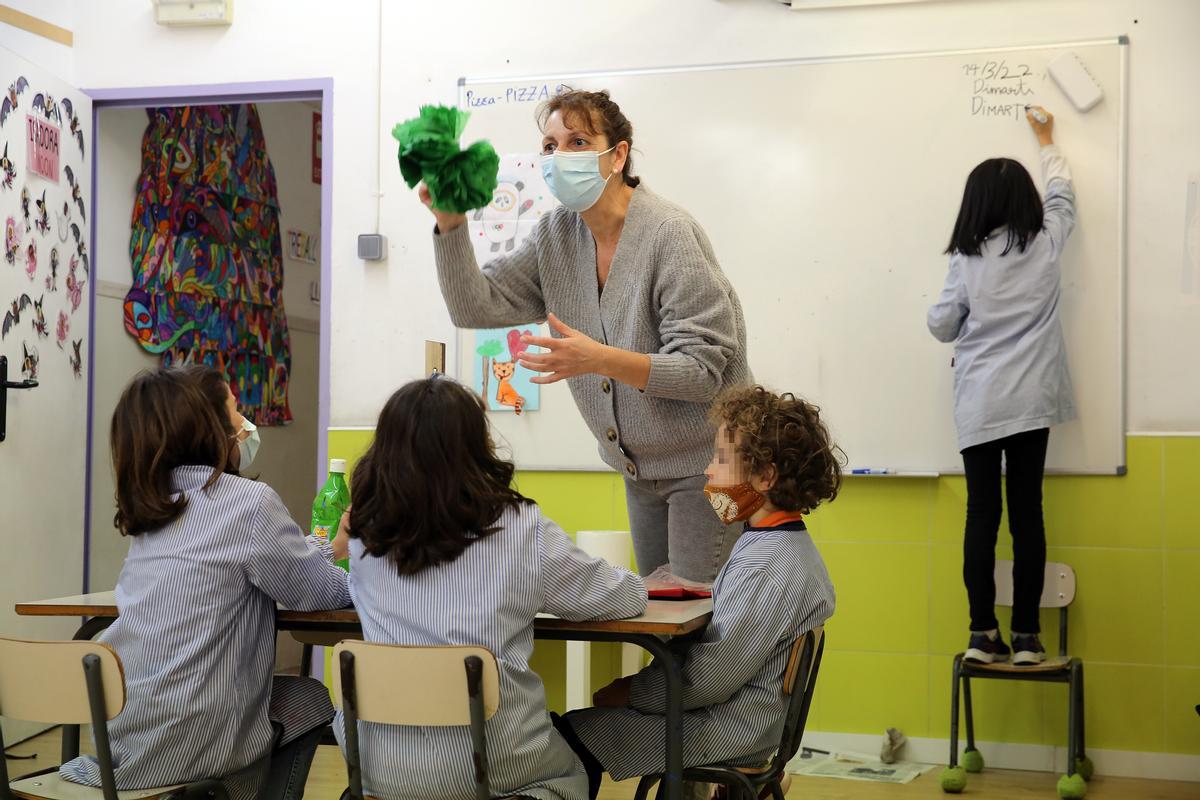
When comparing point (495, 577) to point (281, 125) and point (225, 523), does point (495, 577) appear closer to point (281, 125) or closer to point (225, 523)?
point (225, 523)

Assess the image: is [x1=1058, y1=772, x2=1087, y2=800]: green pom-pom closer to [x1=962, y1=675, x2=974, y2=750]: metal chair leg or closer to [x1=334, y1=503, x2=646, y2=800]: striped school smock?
[x1=962, y1=675, x2=974, y2=750]: metal chair leg

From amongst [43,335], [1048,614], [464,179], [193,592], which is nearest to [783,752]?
[193,592]

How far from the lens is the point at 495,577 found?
1864 millimetres

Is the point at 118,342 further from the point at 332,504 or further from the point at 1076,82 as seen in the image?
the point at 1076,82

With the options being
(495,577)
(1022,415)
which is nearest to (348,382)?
(1022,415)

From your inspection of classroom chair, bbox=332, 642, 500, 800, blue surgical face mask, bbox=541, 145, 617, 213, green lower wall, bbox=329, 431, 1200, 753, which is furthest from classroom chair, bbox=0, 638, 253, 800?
green lower wall, bbox=329, 431, 1200, 753

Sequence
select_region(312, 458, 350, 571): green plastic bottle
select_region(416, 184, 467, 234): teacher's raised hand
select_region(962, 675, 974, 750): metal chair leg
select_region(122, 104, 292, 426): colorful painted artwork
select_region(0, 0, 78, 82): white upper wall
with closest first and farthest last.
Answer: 1. select_region(416, 184, 467, 234): teacher's raised hand
2. select_region(312, 458, 350, 571): green plastic bottle
3. select_region(962, 675, 974, 750): metal chair leg
4. select_region(0, 0, 78, 82): white upper wall
5. select_region(122, 104, 292, 426): colorful painted artwork

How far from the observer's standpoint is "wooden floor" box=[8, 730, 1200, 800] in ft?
11.5

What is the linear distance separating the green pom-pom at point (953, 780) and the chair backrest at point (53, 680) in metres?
2.44

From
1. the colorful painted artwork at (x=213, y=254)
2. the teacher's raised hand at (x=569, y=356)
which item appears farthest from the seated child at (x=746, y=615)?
the colorful painted artwork at (x=213, y=254)

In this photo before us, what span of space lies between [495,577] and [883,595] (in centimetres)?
239

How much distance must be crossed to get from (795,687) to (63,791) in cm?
121

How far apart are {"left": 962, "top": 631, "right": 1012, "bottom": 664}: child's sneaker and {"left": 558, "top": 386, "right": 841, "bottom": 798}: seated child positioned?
1591 millimetres

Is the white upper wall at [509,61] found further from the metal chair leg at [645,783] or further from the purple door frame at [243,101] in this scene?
the metal chair leg at [645,783]
